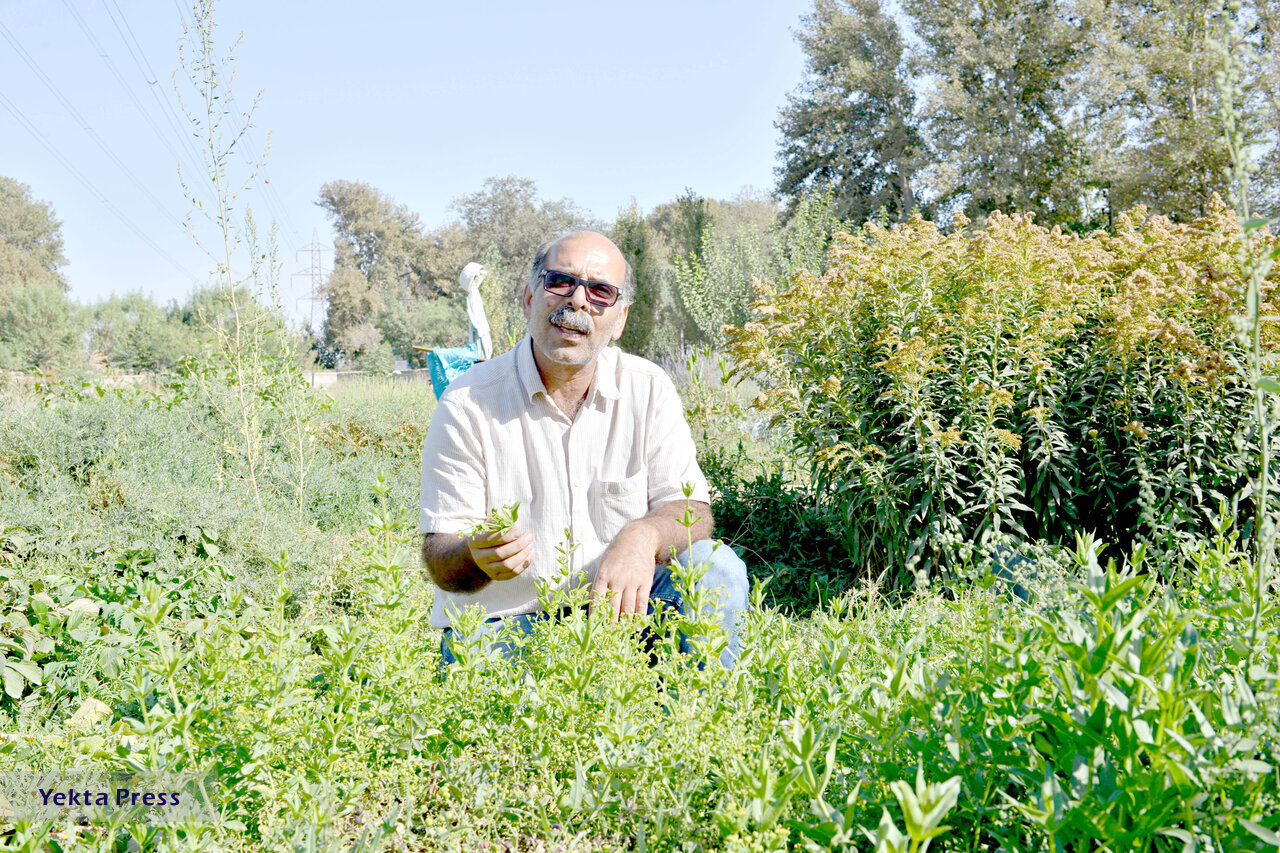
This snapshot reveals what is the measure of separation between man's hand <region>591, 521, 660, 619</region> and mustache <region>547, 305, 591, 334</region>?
71 centimetres

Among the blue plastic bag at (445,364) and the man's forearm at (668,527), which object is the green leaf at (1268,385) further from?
the blue plastic bag at (445,364)

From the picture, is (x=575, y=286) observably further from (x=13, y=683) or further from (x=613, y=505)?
(x=13, y=683)

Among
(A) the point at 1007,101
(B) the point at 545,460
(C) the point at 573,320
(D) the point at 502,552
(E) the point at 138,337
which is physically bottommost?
(D) the point at 502,552

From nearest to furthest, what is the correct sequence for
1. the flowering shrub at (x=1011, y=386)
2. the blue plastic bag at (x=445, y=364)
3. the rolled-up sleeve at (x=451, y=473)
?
the rolled-up sleeve at (x=451, y=473), the flowering shrub at (x=1011, y=386), the blue plastic bag at (x=445, y=364)

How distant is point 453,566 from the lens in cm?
214

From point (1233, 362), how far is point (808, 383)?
1648mm

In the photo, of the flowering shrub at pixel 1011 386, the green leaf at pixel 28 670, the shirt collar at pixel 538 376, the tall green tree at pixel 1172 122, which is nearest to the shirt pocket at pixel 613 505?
the shirt collar at pixel 538 376

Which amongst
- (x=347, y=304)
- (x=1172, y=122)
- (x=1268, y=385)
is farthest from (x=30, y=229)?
(x=1268, y=385)

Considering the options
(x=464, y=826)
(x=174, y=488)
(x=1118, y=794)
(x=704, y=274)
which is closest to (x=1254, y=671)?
(x=1118, y=794)

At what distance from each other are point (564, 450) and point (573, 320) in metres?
0.40

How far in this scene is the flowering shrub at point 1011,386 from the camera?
3186 millimetres

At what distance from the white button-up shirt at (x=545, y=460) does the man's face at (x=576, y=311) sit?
0.29 ft

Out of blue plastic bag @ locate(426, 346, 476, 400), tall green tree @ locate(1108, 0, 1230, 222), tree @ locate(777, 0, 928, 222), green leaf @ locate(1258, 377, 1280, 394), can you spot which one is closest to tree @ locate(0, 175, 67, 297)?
tree @ locate(777, 0, 928, 222)

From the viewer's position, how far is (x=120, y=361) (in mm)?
23391
